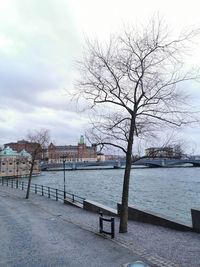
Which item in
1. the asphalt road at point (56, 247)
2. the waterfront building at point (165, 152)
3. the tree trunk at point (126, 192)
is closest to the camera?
the asphalt road at point (56, 247)

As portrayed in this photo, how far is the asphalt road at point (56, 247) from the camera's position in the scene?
26.5 ft

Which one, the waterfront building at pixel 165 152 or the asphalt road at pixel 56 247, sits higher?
the waterfront building at pixel 165 152

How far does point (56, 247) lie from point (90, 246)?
1.02 meters

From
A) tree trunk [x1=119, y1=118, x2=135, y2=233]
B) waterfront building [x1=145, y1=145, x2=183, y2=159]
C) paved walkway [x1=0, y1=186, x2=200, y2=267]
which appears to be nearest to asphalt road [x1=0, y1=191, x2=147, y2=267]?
paved walkway [x1=0, y1=186, x2=200, y2=267]

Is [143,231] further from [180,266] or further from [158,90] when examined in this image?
[158,90]

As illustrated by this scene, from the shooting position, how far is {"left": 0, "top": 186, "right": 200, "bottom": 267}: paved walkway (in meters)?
8.09

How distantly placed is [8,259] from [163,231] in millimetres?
6029

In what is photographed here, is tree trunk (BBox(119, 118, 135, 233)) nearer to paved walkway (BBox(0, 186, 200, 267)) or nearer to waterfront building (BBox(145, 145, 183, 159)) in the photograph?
paved walkway (BBox(0, 186, 200, 267))

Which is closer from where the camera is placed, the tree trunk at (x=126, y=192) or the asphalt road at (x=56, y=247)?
the asphalt road at (x=56, y=247)

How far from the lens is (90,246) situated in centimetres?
963

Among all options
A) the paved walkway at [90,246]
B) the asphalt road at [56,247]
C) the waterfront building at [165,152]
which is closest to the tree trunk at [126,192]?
the paved walkway at [90,246]

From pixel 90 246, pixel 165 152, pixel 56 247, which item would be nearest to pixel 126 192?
pixel 165 152

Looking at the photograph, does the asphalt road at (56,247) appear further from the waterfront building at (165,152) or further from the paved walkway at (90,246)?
the waterfront building at (165,152)

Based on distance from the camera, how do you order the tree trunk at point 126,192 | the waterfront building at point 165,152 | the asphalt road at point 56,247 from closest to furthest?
the asphalt road at point 56,247, the tree trunk at point 126,192, the waterfront building at point 165,152
